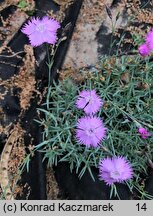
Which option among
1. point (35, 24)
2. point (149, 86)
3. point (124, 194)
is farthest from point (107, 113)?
point (35, 24)

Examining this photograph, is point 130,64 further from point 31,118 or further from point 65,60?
point 31,118

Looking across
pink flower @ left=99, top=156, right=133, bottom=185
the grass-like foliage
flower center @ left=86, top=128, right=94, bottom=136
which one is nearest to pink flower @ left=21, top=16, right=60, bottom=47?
the grass-like foliage

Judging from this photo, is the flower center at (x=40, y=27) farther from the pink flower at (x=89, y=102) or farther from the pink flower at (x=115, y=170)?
the pink flower at (x=115, y=170)

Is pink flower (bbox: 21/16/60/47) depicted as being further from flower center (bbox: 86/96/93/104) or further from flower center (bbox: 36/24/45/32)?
flower center (bbox: 86/96/93/104)

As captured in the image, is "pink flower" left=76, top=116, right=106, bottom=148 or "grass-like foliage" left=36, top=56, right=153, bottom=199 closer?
"pink flower" left=76, top=116, right=106, bottom=148

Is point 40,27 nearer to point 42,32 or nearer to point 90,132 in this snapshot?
point 42,32

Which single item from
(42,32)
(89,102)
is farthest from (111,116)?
(42,32)
